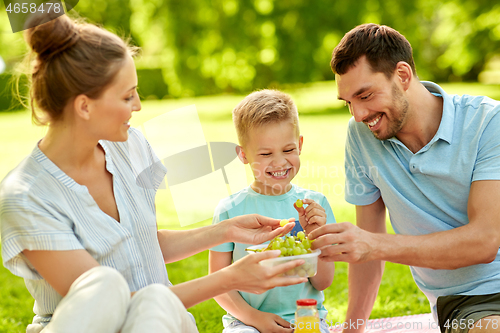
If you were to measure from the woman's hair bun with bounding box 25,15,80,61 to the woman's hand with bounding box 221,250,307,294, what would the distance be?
1204 mm

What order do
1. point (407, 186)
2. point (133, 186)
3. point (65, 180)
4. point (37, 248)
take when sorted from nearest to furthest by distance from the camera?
point (37, 248) < point (65, 180) < point (133, 186) < point (407, 186)

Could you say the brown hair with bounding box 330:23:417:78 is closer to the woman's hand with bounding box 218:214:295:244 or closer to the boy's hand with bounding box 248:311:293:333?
the woman's hand with bounding box 218:214:295:244

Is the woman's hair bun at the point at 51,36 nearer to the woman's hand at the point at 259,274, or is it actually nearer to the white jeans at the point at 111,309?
the white jeans at the point at 111,309

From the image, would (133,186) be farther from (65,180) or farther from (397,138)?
(397,138)

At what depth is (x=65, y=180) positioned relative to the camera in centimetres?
216

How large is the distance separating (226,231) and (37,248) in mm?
955

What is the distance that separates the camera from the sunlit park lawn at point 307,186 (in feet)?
12.9

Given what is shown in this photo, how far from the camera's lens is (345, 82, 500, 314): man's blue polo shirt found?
99.9 inches

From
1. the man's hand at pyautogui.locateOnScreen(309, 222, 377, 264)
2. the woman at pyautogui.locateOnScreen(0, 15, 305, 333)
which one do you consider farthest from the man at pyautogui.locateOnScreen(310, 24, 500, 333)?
the woman at pyautogui.locateOnScreen(0, 15, 305, 333)

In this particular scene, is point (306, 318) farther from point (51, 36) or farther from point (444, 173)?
point (51, 36)

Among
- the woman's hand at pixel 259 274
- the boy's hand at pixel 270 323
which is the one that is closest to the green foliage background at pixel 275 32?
the boy's hand at pixel 270 323

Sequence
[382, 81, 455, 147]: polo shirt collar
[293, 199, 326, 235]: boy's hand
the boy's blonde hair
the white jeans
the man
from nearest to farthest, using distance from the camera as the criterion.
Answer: the white jeans → the man → [293, 199, 326, 235]: boy's hand → [382, 81, 455, 147]: polo shirt collar → the boy's blonde hair

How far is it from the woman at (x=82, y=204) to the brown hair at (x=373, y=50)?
3.37 feet

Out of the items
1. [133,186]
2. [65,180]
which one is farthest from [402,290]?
[65,180]
